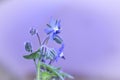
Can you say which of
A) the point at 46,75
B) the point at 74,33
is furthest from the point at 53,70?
the point at 74,33

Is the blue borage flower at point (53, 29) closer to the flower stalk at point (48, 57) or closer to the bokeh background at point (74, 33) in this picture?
the flower stalk at point (48, 57)

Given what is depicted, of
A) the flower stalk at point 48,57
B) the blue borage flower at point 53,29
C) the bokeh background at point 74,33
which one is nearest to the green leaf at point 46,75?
the flower stalk at point 48,57

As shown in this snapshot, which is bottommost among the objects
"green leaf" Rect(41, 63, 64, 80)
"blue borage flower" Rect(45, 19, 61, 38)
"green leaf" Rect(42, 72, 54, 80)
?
"green leaf" Rect(42, 72, 54, 80)

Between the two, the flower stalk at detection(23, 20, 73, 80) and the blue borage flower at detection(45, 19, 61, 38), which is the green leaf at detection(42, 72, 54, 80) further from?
the blue borage flower at detection(45, 19, 61, 38)

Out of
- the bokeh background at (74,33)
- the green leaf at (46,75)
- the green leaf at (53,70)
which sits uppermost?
the bokeh background at (74,33)

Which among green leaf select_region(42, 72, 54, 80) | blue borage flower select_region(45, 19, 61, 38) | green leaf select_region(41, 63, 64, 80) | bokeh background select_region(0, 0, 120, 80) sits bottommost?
green leaf select_region(42, 72, 54, 80)

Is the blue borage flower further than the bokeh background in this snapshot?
No

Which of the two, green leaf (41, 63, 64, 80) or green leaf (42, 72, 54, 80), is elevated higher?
green leaf (41, 63, 64, 80)

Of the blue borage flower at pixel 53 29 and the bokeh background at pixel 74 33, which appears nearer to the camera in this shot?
the blue borage flower at pixel 53 29

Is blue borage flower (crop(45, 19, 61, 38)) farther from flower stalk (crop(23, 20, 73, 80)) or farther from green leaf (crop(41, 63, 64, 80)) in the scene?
green leaf (crop(41, 63, 64, 80))

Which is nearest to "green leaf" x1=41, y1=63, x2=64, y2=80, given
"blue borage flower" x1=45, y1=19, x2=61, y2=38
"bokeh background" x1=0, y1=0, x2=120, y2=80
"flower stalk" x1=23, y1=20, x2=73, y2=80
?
"flower stalk" x1=23, y1=20, x2=73, y2=80
